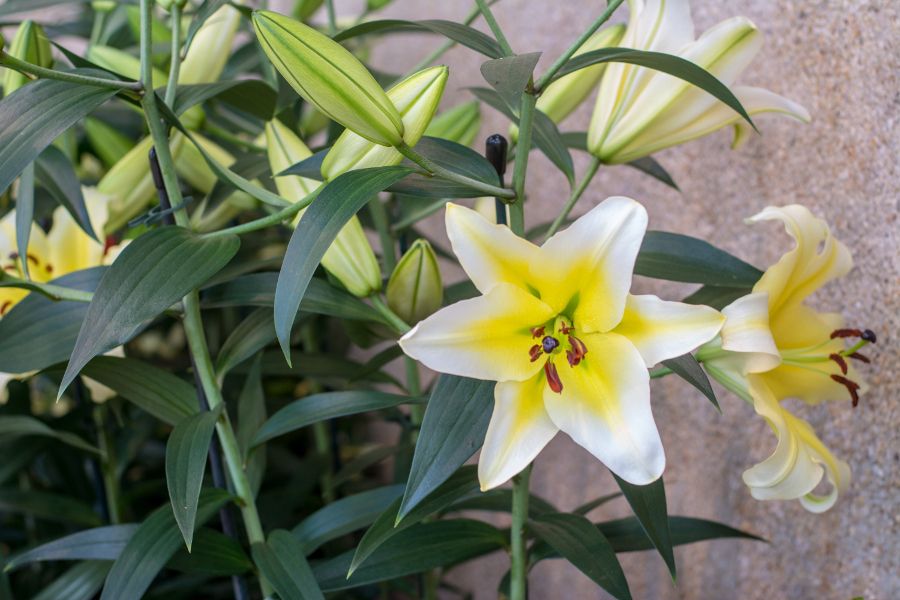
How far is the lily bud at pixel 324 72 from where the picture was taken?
0.52 meters

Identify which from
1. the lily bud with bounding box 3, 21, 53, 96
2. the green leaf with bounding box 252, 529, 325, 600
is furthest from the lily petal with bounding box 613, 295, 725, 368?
the lily bud with bounding box 3, 21, 53, 96

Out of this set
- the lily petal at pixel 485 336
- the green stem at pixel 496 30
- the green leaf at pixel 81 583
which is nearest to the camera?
the lily petal at pixel 485 336

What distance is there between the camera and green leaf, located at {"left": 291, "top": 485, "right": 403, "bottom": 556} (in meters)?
0.78

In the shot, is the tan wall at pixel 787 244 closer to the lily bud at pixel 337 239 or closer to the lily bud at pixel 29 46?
the lily bud at pixel 337 239

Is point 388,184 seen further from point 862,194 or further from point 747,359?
point 862,194

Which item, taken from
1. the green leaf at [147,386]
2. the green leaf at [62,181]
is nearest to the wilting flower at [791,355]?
the green leaf at [147,386]

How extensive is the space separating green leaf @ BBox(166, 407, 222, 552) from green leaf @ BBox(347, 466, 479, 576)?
12 centimetres

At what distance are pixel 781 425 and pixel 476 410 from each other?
0.21 metres

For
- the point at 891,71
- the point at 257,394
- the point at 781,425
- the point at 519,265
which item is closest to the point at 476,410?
the point at 519,265

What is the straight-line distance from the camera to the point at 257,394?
2.79ft

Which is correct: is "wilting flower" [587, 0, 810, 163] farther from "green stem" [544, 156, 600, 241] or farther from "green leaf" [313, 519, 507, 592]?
"green leaf" [313, 519, 507, 592]

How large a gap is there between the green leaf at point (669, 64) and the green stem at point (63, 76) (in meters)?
0.30

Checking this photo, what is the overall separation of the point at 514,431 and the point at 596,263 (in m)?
0.11

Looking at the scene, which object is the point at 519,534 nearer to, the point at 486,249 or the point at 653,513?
the point at 653,513
